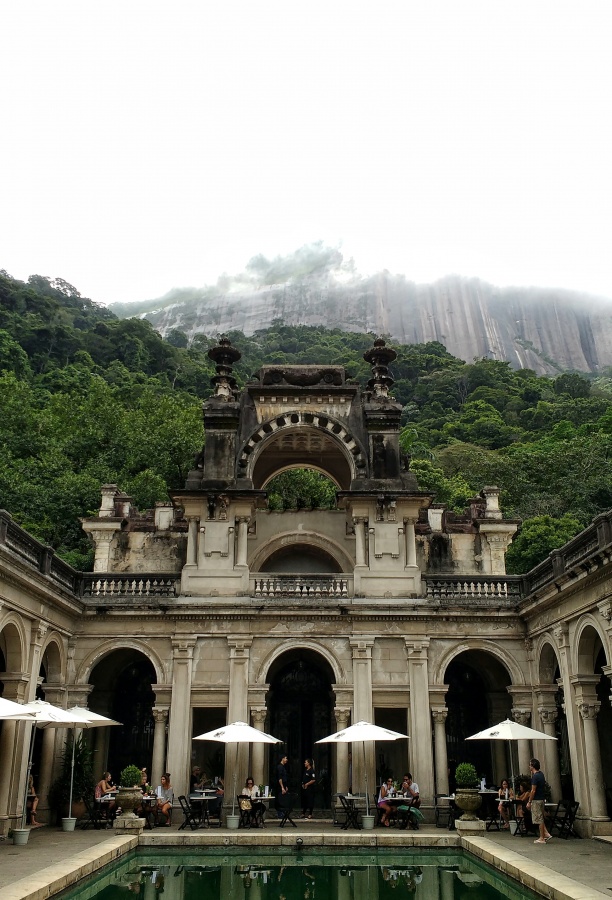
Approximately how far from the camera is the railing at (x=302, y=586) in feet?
73.3

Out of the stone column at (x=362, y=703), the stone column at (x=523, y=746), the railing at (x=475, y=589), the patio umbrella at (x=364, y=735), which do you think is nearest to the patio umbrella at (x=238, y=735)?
the patio umbrella at (x=364, y=735)

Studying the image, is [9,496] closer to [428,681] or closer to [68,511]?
[68,511]

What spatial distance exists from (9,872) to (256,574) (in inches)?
461

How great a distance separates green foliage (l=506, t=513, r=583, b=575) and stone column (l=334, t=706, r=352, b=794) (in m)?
20.4

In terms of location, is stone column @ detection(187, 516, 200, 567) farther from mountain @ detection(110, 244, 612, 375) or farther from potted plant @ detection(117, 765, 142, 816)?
mountain @ detection(110, 244, 612, 375)

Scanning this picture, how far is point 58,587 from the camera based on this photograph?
19453 mm

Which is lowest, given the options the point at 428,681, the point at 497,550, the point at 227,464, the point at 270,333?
the point at 428,681

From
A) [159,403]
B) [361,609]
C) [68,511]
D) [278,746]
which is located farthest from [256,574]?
[159,403]

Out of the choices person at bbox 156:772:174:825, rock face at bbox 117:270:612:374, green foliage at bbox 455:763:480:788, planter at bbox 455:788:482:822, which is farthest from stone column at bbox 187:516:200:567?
rock face at bbox 117:270:612:374

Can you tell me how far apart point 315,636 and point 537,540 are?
2119 centimetres

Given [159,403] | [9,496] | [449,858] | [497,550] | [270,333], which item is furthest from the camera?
[270,333]

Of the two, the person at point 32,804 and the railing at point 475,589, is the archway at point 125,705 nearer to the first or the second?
the person at point 32,804

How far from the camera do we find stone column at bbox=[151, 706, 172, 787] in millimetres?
20938

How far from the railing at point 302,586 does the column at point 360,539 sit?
620mm
